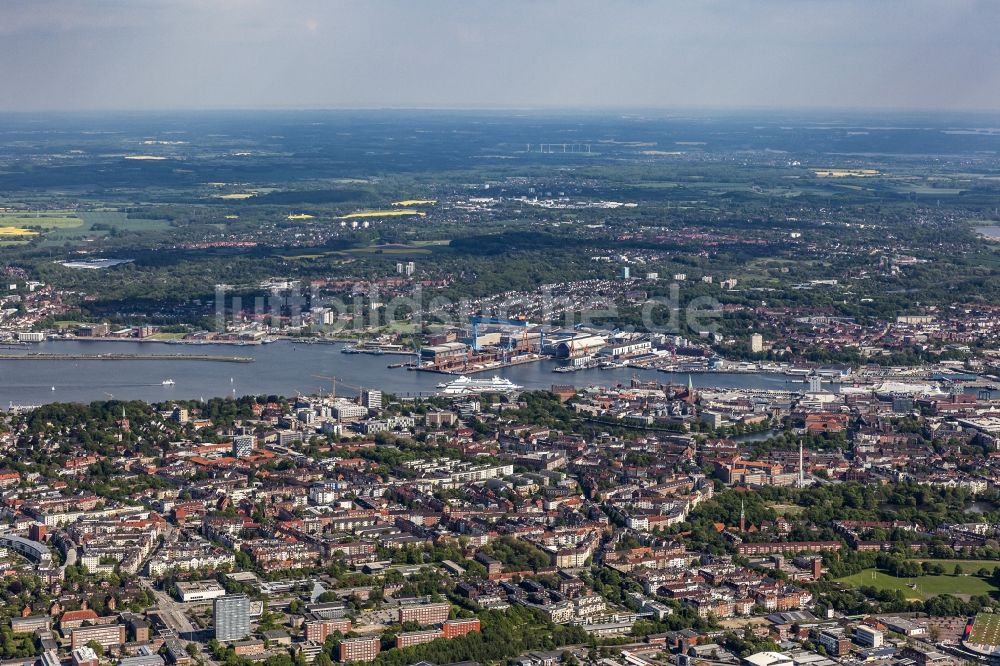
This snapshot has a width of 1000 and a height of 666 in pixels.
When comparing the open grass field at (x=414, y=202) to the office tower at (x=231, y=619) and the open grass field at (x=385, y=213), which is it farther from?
the office tower at (x=231, y=619)

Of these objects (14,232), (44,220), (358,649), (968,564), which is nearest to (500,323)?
(968,564)

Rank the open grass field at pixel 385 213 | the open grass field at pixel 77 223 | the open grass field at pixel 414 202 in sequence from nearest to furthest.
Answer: the open grass field at pixel 77 223 → the open grass field at pixel 385 213 → the open grass field at pixel 414 202

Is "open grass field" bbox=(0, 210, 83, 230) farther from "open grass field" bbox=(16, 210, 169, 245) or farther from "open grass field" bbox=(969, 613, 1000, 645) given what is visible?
"open grass field" bbox=(969, 613, 1000, 645)

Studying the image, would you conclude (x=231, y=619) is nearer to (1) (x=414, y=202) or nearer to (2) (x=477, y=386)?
(2) (x=477, y=386)

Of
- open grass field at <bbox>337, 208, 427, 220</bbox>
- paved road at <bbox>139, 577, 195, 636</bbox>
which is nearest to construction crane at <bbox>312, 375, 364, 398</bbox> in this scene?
paved road at <bbox>139, 577, 195, 636</bbox>

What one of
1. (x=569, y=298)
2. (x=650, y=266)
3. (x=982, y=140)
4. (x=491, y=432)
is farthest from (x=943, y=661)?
(x=982, y=140)

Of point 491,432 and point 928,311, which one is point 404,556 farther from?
point 928,311

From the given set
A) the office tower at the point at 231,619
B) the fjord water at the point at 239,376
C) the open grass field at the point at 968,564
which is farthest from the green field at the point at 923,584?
the fjord water at the point at 239,376
